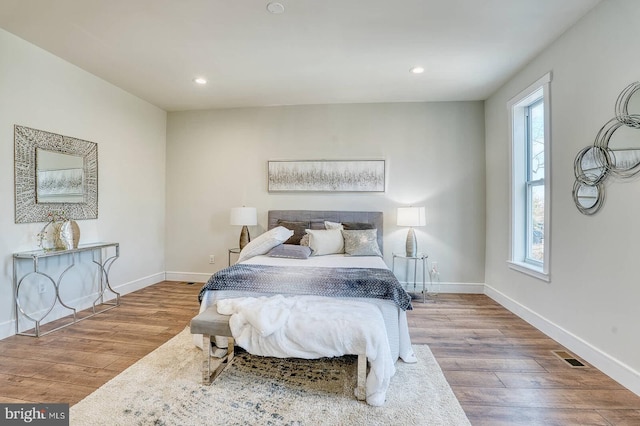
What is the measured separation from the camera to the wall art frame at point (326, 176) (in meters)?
4.28

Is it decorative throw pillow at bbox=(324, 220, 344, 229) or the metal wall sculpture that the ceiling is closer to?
the metal wall sculpture

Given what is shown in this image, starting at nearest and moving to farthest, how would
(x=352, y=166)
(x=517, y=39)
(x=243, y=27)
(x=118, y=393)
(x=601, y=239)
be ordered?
(x=118, y=393), (x=601, y=239), (x=243, y=27), (x=517, y=39), (x=352, y=166)

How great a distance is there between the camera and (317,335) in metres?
1.82

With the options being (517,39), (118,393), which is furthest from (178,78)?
(517,39)

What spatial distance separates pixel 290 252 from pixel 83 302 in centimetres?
249

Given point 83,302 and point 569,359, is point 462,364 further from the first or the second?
point 83,302

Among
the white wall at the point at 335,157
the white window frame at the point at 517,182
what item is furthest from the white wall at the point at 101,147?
the white window frame at the point at 517,182

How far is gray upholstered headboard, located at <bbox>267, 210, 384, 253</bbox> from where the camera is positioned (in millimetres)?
4188

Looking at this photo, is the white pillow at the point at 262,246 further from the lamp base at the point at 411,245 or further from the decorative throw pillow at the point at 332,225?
the lamp base at the point at 411,245

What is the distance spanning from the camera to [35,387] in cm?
194

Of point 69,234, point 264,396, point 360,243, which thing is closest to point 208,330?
point 264,396

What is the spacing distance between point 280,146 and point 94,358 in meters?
3.27

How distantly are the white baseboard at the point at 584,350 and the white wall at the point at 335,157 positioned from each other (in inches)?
41.1

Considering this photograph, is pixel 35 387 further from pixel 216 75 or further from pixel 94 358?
pixel 216 75
